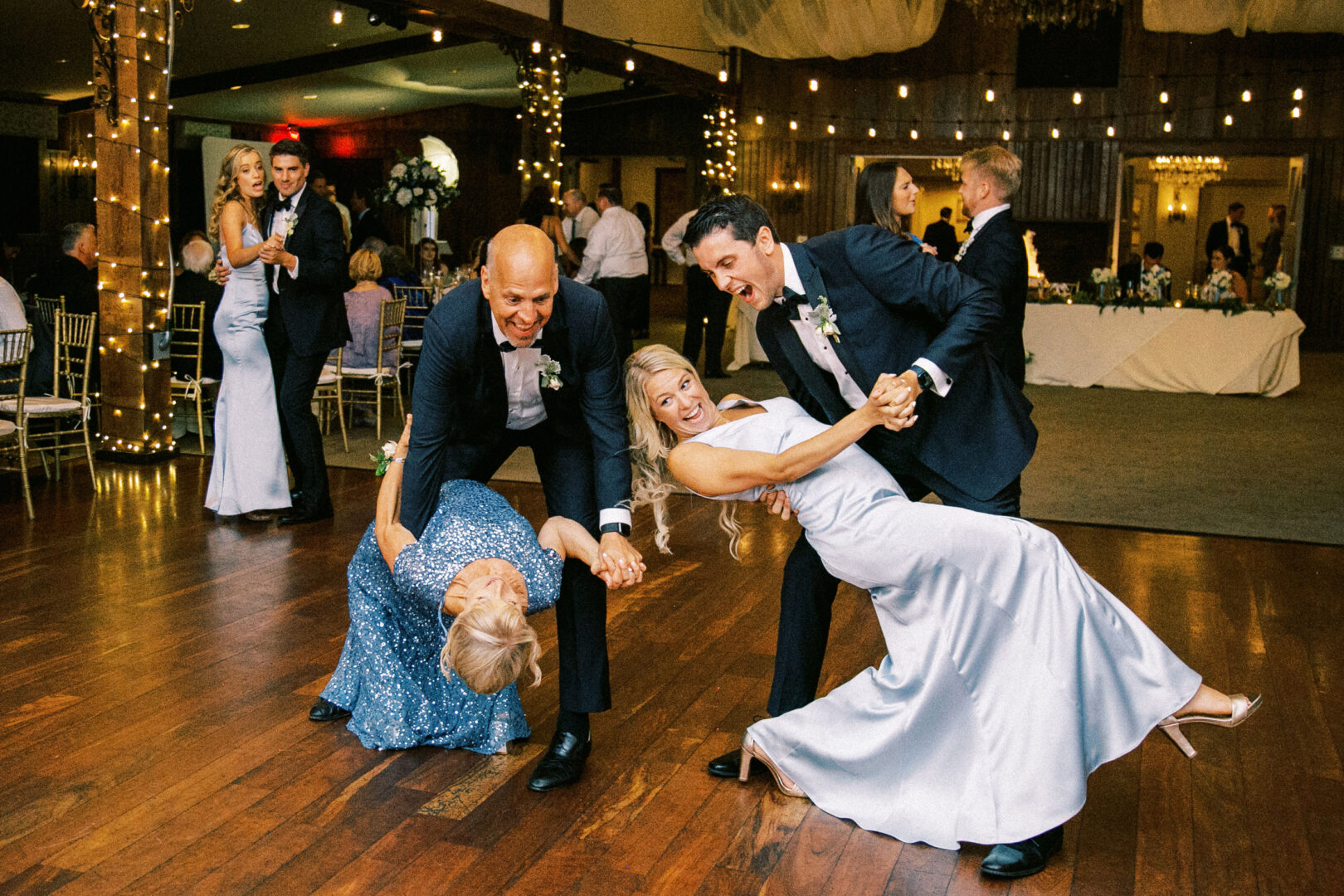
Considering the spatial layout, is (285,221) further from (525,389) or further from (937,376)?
(937,376)

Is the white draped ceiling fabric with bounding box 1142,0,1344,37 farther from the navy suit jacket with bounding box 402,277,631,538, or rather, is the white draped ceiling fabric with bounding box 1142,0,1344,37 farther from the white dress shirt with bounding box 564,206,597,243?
the navy suit jacket with bounding box 402,277,631,538

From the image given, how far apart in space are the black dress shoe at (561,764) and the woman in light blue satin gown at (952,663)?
0.53 meters

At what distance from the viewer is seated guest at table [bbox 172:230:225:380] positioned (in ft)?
23.6

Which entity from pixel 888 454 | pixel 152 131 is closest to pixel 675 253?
pixel 152 131

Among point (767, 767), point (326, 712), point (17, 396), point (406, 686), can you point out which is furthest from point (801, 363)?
point (17, 396)

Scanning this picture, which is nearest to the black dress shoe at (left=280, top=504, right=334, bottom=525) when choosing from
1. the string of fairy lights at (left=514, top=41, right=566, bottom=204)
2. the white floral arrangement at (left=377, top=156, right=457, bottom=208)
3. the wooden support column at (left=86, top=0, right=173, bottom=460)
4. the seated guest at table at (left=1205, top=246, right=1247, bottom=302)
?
the wooden support column at (left=86, top=0, right=173, bottom=460)

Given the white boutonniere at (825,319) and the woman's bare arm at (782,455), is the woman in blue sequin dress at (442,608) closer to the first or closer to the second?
the woman's bare arm at (782,455)

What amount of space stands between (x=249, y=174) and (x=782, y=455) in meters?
3.44

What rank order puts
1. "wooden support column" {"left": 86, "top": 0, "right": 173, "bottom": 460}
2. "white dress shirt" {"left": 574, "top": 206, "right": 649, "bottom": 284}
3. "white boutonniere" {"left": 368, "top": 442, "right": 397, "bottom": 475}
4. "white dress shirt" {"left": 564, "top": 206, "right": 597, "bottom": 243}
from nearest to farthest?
1. "white boutonniere" {"left": 368, "top": 442, "right": 397, "bottom": 475}
2. "wooden support column" {"left": 86, "top": 0, "right": 173, "bottom": 460}
3. "white dress shirt" {"left": 574, "top": 206, "right": 649, "bottom": 284}
4. "white dress shirt" {"left": 564, "top": 206, "right": 597, "bottom": 243}

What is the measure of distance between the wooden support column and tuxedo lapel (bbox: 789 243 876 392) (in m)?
4.93

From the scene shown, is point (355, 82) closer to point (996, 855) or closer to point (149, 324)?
point (149, 324)

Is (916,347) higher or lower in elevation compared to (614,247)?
lower

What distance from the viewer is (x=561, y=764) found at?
2785 mm

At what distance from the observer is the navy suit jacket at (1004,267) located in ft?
13.3
